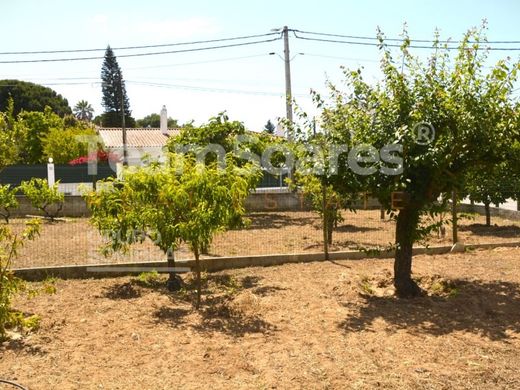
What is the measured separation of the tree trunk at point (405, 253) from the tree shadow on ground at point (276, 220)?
745 cm

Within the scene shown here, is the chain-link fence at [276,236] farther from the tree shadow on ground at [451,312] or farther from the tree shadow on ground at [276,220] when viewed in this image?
the tree shadow on ground at [451,312]

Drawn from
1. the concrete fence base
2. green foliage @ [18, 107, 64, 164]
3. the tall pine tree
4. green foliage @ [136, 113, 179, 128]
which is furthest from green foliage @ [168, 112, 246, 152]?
green foliage @ [136, 113, 179, 128]

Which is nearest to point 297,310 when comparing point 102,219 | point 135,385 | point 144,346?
point 144,346

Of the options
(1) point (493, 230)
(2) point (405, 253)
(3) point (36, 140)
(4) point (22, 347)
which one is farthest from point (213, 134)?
(3) point (36, 140)

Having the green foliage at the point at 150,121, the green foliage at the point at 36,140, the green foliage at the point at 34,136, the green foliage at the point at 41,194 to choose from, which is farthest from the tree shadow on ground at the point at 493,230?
the green foliage at the point at 150,121

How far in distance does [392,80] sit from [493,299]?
11.9 feet

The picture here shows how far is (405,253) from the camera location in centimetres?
795

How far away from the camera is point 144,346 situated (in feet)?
19.2

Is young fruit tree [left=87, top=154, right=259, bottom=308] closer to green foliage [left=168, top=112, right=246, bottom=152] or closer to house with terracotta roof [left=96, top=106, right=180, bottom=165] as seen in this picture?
green foliage [left=168, top=112, right=246, bottom=152]

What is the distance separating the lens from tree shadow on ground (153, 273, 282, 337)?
6.51 m

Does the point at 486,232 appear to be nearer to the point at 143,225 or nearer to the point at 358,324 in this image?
the point at 358,324

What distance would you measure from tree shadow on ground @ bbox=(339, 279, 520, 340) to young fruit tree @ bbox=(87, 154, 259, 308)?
7.41ft

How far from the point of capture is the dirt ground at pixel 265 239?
10.6 metres

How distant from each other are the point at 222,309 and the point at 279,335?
1.19 metres
